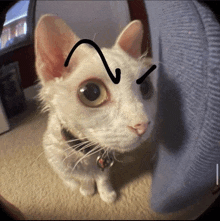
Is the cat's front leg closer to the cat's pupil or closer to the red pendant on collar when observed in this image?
the red pendant on collar

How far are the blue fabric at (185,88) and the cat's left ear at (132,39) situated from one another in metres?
0.03

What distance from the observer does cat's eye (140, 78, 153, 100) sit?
28cm

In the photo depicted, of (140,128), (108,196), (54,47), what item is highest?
Result: (54,47)

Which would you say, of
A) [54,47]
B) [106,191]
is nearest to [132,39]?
[54,47]

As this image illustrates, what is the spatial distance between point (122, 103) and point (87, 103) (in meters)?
0.04

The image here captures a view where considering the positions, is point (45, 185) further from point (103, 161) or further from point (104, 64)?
point (104, 64)

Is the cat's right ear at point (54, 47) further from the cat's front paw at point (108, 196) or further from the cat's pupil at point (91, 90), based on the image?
the cat's front paw at point (108, 196)

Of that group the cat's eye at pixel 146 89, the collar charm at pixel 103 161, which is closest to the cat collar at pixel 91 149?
the collar charm at pixel 103 161

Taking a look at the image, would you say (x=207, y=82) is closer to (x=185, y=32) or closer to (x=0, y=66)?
(x=185, y=32)

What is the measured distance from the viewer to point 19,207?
1.13ft

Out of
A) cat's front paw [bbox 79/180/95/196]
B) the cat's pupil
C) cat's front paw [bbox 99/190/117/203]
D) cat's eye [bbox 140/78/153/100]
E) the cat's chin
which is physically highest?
the cat's pupil

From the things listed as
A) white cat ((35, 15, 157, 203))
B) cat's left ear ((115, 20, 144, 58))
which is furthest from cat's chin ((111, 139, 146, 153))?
cat's left ear ((115, 20, 144, 58))

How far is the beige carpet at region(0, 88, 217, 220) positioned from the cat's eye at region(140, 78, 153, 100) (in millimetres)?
91

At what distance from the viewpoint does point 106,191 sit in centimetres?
32
